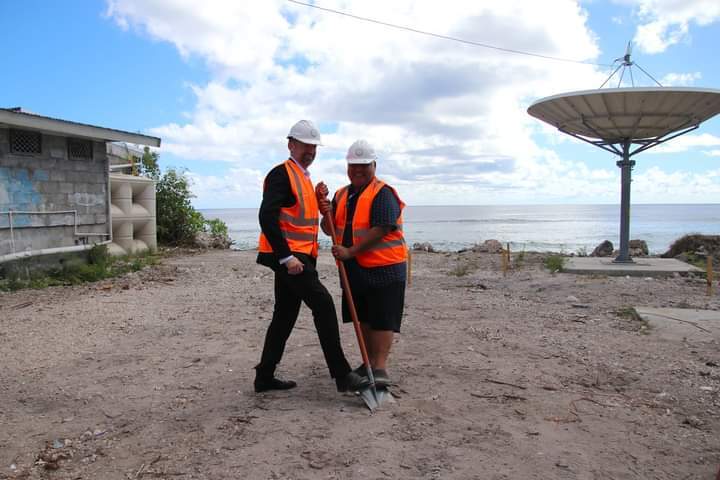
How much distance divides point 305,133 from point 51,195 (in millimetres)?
8690

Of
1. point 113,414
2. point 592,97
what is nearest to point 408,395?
point 113,414

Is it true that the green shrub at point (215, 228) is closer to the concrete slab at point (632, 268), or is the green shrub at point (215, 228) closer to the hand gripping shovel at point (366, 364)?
the concrete slab at point (632, 268)

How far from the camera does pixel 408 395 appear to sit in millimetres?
3844

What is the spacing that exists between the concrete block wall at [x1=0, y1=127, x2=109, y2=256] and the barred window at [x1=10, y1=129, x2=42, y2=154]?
9 centimetres

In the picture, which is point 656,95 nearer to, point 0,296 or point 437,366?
point 437,366

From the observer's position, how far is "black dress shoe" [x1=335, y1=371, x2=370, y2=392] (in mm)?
3654

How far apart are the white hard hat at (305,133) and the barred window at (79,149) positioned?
902 cm

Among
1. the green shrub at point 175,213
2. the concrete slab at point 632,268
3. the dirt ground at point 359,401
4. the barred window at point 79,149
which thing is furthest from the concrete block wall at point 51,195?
the concrete slab at point 632,268

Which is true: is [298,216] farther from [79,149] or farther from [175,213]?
[175,213]

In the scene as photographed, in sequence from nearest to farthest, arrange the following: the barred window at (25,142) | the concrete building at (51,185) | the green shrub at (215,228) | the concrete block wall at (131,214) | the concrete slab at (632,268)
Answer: the concrete building at (51,185), the barred window at (25,142), the concrete slab at (632,268), the concrete block wall at (131,214), the green shrub at (215,228)

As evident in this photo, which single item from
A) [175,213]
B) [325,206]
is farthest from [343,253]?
[175,213]

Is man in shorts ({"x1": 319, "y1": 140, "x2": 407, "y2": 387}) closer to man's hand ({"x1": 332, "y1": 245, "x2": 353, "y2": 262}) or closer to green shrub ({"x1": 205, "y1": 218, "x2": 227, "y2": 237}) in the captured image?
man's hand ({"x1": 332, "y1": 245, "x2": 353, "y2": 262})

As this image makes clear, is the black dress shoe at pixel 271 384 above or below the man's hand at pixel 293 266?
below

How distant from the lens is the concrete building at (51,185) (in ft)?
31.3
